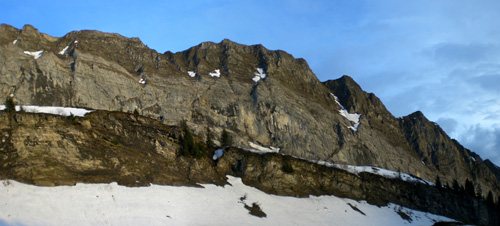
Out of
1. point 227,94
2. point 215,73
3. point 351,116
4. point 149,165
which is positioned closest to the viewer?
point 149,165

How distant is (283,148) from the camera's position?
318 ft

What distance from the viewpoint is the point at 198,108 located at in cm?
9500

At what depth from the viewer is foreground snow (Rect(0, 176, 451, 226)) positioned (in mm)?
37159

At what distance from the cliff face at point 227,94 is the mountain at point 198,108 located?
0.26 meters

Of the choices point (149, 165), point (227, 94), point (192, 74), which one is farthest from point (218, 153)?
point (192, 74)

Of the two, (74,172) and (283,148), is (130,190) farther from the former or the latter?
(283,148)

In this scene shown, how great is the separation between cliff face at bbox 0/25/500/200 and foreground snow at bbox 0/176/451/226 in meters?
34.2

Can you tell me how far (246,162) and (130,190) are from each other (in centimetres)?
2112

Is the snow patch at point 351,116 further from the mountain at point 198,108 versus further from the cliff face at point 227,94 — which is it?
the cliff face at point 227,94

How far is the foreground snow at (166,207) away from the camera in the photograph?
37.2 meters

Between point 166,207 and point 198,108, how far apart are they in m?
51.4

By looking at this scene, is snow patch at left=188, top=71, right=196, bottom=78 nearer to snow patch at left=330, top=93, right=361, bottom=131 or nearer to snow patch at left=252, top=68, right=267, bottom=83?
snow patch at left=252, top=68, right=267, bottom=83

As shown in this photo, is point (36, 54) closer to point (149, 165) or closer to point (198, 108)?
point (198, 108)

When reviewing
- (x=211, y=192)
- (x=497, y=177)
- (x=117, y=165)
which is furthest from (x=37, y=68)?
(x=497, y=177)
